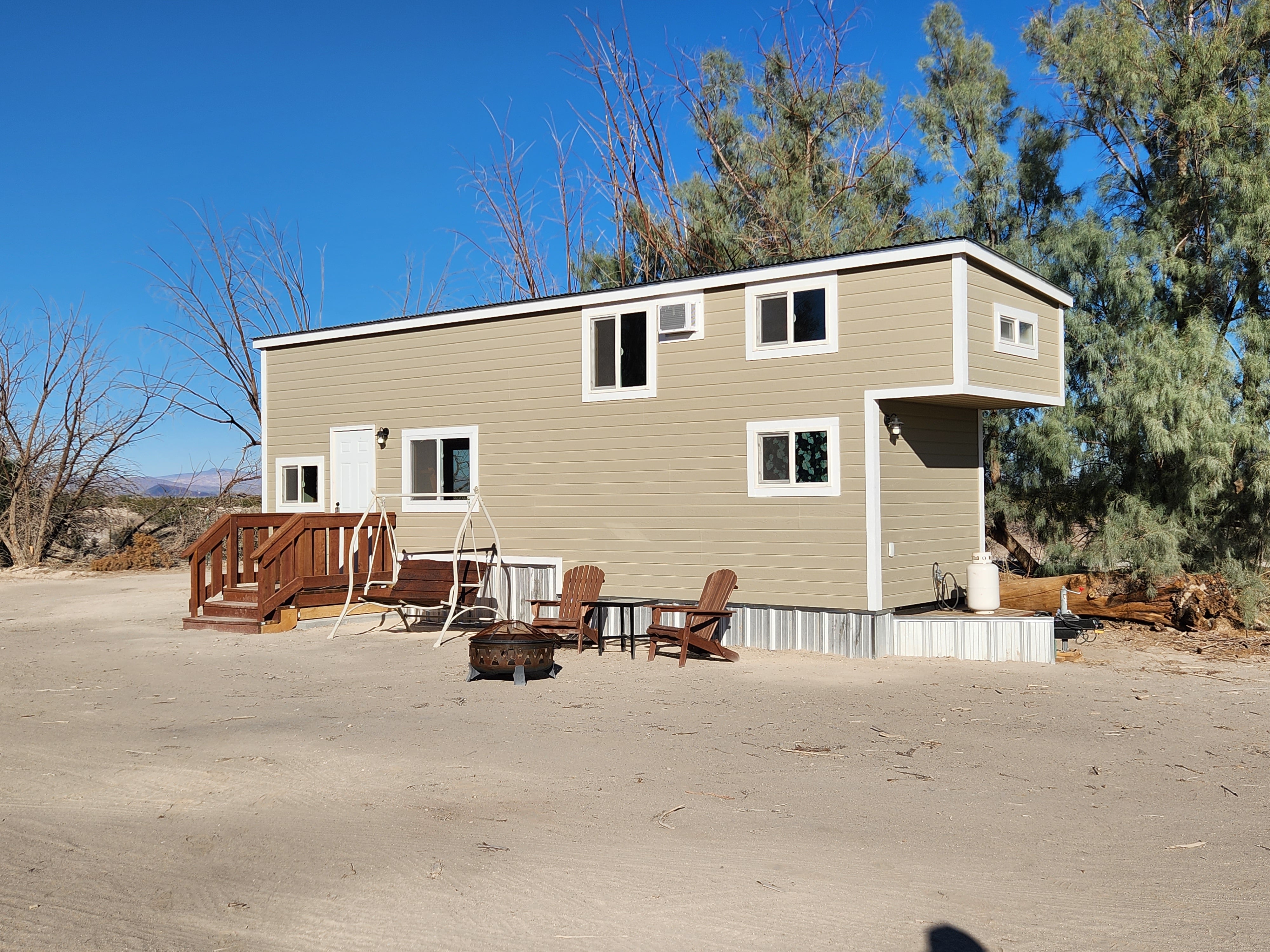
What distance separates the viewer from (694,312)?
1278 centimetres

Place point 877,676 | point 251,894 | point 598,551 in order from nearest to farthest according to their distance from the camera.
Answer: point 251,894 < point 877,676 < point 598,551

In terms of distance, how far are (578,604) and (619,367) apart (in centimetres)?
304

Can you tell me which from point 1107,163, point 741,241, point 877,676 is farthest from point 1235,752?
point 741,241

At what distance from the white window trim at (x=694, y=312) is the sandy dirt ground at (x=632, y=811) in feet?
14.1

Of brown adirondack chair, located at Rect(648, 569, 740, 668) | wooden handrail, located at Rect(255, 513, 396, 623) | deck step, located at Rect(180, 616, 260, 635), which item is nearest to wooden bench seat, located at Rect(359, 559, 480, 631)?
wooden handrail, located at Rect(255, 513, 396, 623)

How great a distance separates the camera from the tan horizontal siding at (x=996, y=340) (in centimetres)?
1155

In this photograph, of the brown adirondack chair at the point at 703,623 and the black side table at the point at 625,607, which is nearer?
the brown adirondack chair at the point at 703,623

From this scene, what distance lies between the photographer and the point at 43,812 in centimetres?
555

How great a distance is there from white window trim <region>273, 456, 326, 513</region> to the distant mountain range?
1068cm

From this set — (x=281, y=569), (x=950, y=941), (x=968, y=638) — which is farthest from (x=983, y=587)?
(x=950, y=941)

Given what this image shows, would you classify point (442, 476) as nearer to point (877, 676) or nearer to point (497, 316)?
point (497, 316)

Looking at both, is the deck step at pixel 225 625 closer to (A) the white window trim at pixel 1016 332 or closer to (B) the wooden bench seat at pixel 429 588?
(B) the wooden bench seat at pixel 429 588

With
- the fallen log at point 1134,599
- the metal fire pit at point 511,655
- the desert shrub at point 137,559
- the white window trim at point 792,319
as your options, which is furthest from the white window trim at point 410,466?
the desert shrub at point 137,559

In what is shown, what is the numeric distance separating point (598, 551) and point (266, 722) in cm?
591
